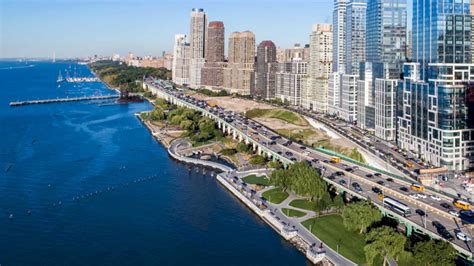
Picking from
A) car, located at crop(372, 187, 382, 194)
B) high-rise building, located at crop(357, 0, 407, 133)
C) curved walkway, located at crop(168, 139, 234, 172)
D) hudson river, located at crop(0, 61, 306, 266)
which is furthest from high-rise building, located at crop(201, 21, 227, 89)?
car, located at crop(372, 187, 382, 194)

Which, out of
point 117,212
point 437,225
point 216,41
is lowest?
point 117,212

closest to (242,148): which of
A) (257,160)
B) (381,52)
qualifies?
(257,160)

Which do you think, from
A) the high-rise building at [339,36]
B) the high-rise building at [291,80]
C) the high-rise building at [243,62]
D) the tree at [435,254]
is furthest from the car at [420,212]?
the high-rise building at [243,62]

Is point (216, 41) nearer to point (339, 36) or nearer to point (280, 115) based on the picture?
point (339, 36)

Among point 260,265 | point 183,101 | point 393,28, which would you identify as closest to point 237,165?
point 260,265

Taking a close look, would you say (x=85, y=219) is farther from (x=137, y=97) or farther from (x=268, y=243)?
(x=137, y=97)

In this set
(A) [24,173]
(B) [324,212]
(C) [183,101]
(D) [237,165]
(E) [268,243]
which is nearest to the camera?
(E) [268,243]
